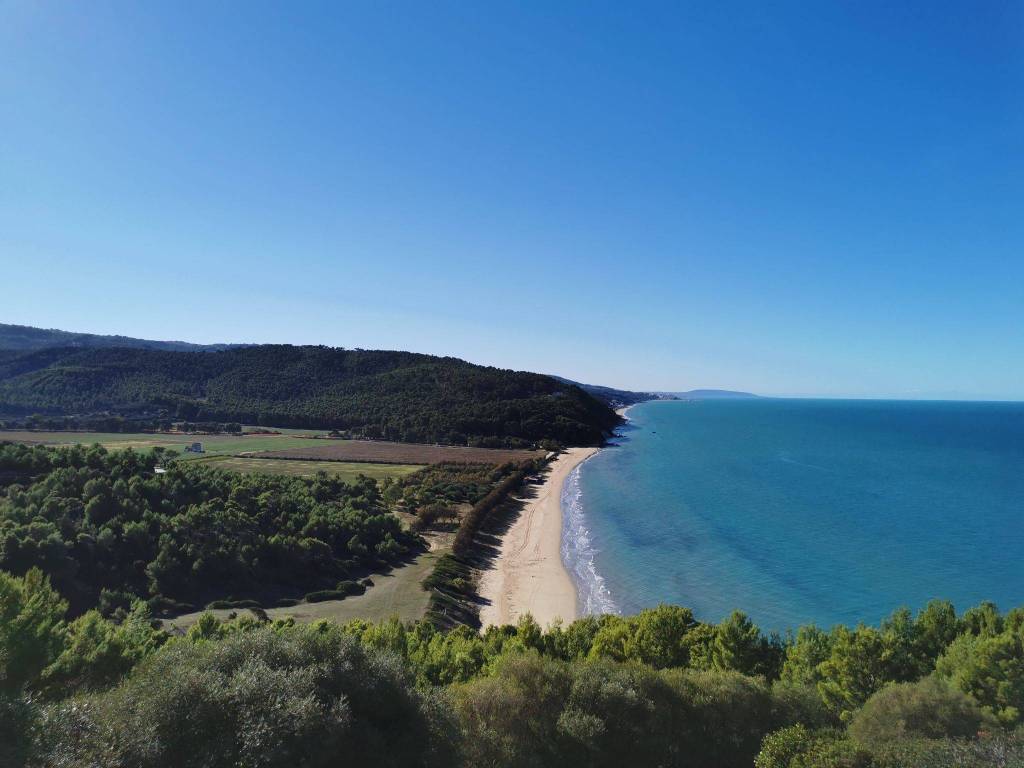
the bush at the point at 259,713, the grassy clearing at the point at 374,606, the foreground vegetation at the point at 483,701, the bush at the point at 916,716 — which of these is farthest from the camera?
the grassy clearing at the point at 374,606

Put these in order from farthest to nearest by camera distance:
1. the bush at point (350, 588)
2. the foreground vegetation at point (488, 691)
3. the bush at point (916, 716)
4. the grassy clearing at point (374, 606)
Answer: the bush at point (350, 588), the grassy clearing at point (374, 606), the bush at point (916, 716), the foreground vegetation at point (488, 691)

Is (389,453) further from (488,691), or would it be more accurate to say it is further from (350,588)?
(488,691)

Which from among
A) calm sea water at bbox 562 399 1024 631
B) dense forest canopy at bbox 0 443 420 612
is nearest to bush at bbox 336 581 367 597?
dense forest canopy at bbox 0 443 420 612

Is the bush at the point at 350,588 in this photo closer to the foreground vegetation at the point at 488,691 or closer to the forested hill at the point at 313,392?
the foreground vegetation at the point at 488,691

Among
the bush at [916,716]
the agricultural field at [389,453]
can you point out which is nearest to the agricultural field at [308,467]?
the agricultural field at [389,453]

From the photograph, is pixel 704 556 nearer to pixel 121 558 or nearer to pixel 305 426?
pixel 121 558

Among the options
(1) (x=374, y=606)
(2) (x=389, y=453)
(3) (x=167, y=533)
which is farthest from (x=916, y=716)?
(2) (x=389, y=453)

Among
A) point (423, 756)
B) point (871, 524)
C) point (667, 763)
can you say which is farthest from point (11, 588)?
point (871, 524)
